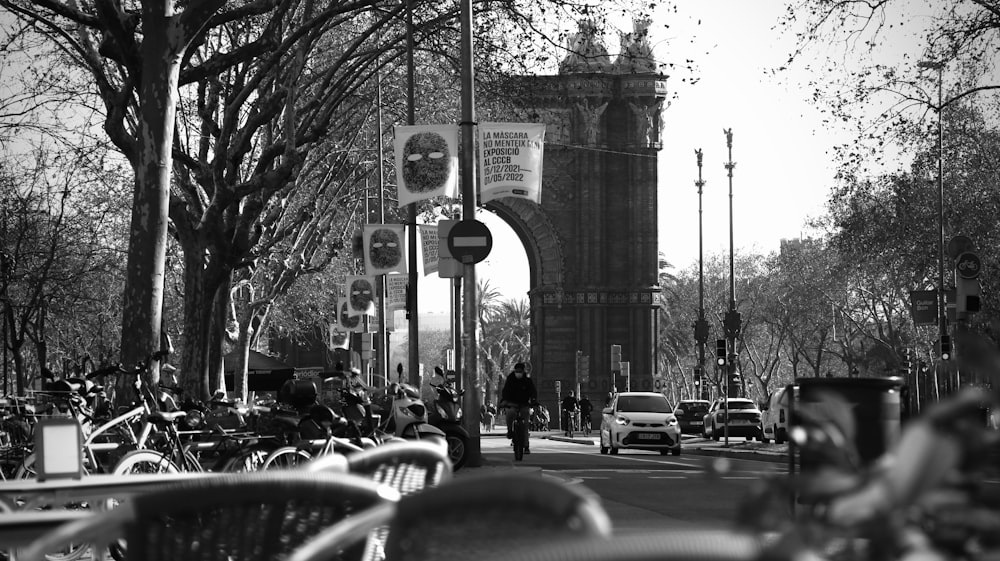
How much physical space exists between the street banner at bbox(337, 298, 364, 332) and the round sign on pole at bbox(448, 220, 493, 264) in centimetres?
1827

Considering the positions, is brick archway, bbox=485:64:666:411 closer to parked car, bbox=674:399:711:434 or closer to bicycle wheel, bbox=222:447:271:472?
parked car, bbox=674:399:711:434

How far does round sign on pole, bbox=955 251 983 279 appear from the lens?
2506 cm

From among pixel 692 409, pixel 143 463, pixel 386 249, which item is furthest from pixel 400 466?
pixel 692 409

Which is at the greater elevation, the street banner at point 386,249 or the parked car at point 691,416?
the street banner at point 386,249

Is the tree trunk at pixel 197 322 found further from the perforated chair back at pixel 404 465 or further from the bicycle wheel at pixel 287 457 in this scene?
the perforated chair back at pixel 404 465

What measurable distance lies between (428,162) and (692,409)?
37307 millimetres

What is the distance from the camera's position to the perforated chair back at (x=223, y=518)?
3.34 m

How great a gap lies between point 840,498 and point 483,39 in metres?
24.5

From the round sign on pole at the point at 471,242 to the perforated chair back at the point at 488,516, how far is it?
56.2 ft

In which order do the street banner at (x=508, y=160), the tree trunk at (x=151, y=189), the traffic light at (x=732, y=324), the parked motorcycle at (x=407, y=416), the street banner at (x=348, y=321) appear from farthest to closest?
the traffic light at (x=732, y=324) < the street banner at (x=348, y=321) < the street banner at (x=508, y=160) < the tree trunk at (x=151, y=189) < the parked motorcycle at (x=407, y=416)

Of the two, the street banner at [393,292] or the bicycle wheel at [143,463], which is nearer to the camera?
the bicycle wheel at [143,463]

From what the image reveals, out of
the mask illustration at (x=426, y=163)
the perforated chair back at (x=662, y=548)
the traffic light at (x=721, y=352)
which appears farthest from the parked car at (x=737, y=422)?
the perforated chair back at (x=662, y=548)

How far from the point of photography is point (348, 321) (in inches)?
1540

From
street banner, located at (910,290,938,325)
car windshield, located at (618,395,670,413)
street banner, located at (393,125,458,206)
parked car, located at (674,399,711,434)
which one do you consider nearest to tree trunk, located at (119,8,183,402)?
street banner, located at (393,125,458,206)
